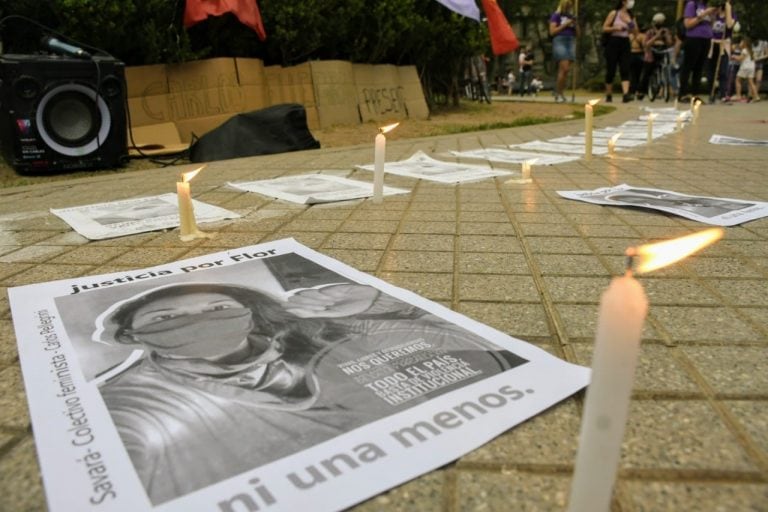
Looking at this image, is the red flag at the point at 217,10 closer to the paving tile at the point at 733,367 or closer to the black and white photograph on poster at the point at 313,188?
the black and white photograph on poster at the point at 313,188

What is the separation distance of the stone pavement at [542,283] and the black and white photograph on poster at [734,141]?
84 cm

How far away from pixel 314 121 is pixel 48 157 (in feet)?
9.01

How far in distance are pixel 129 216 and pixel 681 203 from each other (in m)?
1.88

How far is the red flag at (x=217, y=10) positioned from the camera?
4660 millimetres

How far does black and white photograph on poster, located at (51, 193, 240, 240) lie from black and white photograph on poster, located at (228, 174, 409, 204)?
293mm

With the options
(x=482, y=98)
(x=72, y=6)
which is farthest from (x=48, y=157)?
(x=482, y=98)

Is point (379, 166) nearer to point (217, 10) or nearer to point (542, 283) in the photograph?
point (542, 283)

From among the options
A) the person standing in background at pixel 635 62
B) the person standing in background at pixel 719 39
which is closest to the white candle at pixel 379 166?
the person standing in background at pixel 635 62

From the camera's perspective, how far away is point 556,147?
386 centimetres

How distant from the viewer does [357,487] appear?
627mm

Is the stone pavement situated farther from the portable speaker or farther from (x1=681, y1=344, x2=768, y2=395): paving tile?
the portable speaker

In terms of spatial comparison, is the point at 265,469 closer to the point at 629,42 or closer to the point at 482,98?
the point at 629,42

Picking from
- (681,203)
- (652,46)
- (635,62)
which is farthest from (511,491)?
(652,46)

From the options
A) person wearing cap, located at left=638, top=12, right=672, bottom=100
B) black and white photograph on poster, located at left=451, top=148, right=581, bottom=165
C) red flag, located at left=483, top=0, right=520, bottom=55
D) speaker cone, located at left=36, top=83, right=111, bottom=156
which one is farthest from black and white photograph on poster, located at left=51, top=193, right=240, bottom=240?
person wearing cap, located at left=638, top=12, right=672, bottom=100
